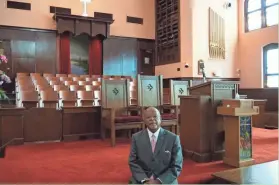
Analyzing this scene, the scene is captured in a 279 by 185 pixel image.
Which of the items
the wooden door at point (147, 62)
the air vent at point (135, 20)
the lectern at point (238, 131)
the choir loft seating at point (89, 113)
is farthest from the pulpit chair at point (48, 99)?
the air vent at point (135, 20)

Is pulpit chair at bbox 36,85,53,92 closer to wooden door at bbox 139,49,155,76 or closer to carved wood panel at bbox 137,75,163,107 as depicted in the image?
carved wood panel at bbox 137,75,163,107

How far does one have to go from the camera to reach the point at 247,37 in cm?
819

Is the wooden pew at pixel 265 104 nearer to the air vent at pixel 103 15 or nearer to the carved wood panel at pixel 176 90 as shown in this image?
the carved wood panel at pixel 176 90

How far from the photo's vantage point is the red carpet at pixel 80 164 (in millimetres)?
2447

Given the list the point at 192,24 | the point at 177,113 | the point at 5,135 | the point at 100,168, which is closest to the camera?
the point at 100,168

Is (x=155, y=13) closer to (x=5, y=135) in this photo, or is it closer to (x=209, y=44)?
(x=209, y=44)

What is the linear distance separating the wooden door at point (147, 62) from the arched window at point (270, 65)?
11.7 feet

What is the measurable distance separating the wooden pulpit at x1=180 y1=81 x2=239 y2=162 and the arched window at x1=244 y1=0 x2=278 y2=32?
5287mm

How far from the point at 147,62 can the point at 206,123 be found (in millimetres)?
6788

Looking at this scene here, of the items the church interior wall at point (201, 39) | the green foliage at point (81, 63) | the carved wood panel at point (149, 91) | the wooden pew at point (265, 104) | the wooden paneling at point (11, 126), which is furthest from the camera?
the green foliage at point (81, 63)

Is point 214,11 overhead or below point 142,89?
overhead

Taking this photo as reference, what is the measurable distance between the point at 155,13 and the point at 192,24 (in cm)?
223

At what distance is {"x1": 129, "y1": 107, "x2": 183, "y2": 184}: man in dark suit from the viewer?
1835 mm

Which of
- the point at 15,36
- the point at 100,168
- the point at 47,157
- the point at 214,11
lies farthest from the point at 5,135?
the point at 214,11
